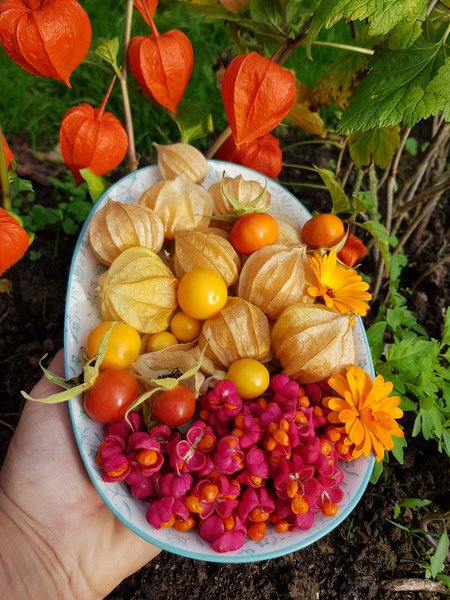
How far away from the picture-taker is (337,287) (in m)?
1.37

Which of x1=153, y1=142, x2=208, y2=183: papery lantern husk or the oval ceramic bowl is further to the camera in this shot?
x1=153, y1=142, x2=208, y2=183: papery lantern husk

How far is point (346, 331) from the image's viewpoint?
1.28 meters

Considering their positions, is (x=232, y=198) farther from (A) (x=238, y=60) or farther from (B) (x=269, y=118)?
(A) (x=238, y=60)

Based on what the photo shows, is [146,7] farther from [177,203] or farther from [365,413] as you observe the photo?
[365,413]

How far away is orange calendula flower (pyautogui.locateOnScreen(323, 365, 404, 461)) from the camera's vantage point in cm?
119

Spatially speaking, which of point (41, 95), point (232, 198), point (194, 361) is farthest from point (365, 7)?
point (41, 95)

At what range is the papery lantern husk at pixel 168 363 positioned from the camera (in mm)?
1260

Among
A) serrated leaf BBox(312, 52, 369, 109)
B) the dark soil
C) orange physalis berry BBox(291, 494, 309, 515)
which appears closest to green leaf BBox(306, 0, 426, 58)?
serrated leaf BBox(312, 52, 369, 109)

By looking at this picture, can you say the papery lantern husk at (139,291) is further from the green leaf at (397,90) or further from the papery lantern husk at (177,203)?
the green leaf at (397,90)

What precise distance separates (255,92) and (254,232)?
0.33 metres

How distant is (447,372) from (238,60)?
A: 95 cm

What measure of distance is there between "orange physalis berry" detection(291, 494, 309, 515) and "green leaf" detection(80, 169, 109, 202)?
0.90 meters

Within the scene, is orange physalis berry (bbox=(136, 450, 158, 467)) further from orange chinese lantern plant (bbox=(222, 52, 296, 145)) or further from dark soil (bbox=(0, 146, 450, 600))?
orange chinese lantern plant (bbox=(222, 52, 296, 145))

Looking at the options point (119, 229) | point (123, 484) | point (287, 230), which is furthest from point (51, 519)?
point (287, 230)
